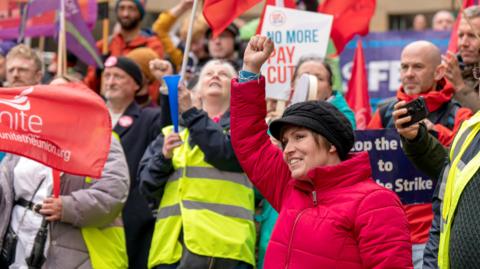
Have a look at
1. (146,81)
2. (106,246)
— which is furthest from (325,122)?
(146,81)

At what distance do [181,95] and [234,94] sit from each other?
156 centimetres

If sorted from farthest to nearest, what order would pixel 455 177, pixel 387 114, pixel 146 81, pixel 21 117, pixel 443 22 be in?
pixel 443 22, pixel 146 81, pixel 387 114, pixel 21 117, pixel 455 177

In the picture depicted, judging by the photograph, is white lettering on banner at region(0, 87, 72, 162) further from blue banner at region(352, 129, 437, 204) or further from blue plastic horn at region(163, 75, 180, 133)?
blue banner at region(352, 129, 437, 204)

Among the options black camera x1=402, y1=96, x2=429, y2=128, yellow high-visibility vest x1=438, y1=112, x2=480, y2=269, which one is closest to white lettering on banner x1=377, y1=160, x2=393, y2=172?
black camera x1=402, y1=96, x2=429, y2=128

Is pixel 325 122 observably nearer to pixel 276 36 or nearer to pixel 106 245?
pixel 106 245

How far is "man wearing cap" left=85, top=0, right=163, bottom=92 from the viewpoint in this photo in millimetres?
10414

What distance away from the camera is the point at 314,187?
520 cm

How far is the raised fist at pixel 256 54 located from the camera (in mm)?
5512

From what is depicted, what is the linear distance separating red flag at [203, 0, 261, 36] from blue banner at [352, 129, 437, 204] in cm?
119

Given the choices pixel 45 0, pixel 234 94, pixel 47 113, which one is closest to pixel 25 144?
pixel 47 113

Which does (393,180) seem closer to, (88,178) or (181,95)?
(181,95)

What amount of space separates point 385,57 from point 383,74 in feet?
0.76

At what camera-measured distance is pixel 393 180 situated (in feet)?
22.1

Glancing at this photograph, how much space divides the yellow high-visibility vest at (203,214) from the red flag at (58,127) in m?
0.55
